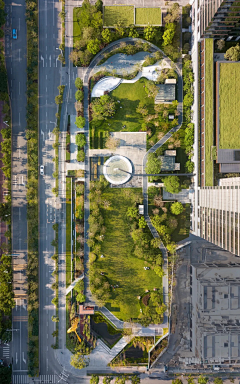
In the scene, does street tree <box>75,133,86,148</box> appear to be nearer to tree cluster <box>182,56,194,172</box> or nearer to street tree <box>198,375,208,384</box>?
tree cluster <box>182,56,194,172</box>

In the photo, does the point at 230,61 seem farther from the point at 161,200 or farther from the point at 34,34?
the point at 34,34

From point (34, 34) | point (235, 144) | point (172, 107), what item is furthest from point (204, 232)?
point (34, 34)

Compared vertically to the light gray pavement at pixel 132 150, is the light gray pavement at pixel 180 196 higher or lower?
lower

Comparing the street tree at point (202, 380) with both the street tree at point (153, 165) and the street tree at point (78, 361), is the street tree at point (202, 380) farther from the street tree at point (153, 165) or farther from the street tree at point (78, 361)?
the street tree at point (153, 165)

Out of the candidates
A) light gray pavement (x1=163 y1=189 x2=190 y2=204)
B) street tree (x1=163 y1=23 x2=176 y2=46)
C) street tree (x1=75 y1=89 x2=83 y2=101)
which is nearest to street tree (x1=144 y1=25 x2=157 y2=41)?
street tree (x1=163 y1=23 x2=176 y2=46)

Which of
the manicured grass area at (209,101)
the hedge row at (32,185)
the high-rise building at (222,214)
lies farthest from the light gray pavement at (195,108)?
the hedge row at (32,185)
